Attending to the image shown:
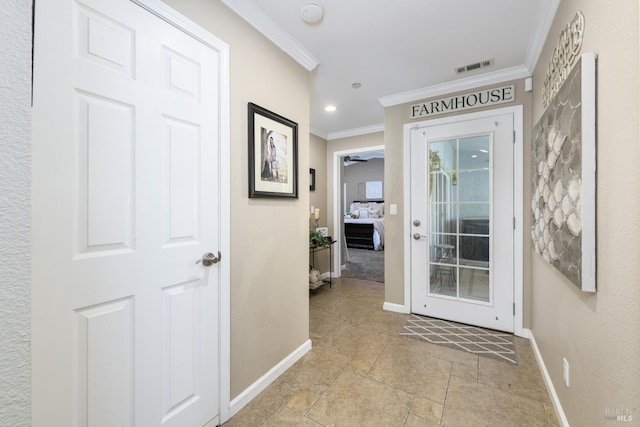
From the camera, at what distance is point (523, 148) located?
8.04 ft

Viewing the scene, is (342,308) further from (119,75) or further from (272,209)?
(119,75)

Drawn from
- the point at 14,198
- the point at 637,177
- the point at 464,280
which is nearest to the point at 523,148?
the point at 464,280

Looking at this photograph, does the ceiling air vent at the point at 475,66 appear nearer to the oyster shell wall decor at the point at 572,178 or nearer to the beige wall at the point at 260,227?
the oyster shell wall decor at the point at 572,178

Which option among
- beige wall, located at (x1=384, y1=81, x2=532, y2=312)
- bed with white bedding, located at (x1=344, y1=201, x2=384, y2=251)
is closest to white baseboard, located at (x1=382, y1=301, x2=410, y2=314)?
beige wall, located at (x1=384, y1=81, x2=532, y2=312)

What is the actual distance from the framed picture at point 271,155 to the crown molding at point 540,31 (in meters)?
1.74

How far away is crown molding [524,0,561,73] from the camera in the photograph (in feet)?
5.41

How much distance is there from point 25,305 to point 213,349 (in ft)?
3.72

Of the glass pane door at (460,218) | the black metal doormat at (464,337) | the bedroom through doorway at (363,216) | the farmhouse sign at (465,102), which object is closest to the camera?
the black metal doormat at (464,337)

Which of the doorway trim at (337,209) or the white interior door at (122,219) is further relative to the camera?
the doorway trim at (337,209)

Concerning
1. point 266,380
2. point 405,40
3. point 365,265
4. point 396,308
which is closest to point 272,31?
point 405,40

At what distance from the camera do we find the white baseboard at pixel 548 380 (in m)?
1.46

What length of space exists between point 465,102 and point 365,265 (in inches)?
139

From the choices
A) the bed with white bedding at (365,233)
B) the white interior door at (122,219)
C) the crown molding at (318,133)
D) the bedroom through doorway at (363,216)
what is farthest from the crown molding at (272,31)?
the bed with white bedding at (365,233)

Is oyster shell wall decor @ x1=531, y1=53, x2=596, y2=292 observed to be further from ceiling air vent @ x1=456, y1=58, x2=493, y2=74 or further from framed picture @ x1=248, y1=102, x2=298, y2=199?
framed picture @ x1=248, y1=102, x2=298, y2=199
